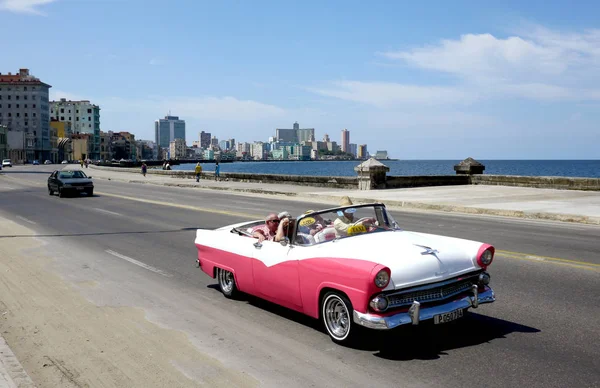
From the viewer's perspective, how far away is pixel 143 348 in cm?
580

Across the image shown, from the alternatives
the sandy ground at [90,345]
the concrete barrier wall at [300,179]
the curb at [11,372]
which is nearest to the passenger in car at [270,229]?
the sandy ground at [90,345]

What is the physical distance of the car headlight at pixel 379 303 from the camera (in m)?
5.28

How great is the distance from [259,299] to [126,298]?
187 cm

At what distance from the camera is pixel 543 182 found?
101 feet

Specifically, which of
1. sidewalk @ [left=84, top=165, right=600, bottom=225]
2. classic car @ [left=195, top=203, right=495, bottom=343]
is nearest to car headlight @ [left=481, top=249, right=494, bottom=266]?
classic car @ [left=195, top=203, right=495, bottom=343]

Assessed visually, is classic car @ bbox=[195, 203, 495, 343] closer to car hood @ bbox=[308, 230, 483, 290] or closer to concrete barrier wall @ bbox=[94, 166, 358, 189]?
car hood @ bbox=[308, 230, 483, 290]

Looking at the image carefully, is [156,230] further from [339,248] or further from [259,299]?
[339,248]

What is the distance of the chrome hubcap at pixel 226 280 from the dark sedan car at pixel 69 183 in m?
23.2

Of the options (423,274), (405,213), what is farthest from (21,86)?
(423,274)

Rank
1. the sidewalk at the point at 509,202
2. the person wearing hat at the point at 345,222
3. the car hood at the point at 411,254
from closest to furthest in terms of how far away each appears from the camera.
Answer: the car hood at the point at 411,254 → the person wearing hat at the point at 345,222 → the sidewalk at the point at 509,202

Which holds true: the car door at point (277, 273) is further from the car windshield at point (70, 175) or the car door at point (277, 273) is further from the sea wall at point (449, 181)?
the sea wall at point (449, 181)

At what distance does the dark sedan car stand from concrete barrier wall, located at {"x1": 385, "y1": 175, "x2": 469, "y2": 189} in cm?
1636

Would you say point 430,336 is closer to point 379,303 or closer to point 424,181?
point 379,303

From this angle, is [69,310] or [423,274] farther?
[69,310]
